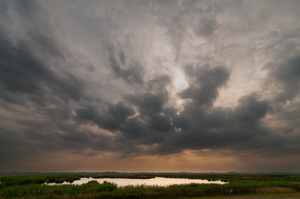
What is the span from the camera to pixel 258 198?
85.7 feet

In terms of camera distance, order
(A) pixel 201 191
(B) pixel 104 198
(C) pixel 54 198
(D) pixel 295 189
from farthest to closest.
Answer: (D) pixel 295 189 < (A) pixel 201 191 < (B) pixel 104 198 < (C) pixel 54 198

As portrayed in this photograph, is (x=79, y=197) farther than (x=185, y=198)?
No

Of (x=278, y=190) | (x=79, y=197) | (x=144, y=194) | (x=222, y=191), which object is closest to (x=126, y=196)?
(x=144, y=194)

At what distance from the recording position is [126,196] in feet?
85.4

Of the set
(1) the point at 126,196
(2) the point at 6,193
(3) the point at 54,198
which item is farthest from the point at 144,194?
(2) the point at 6,193

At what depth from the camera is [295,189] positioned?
36062 mm

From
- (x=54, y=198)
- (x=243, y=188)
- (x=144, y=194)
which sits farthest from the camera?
(x=243, y=188)

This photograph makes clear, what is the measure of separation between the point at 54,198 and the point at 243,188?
127 feet

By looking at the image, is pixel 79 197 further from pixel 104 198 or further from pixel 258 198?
pixel 258 198

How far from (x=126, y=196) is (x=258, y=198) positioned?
24.0m

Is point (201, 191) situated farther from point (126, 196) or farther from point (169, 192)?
point (126, 196)

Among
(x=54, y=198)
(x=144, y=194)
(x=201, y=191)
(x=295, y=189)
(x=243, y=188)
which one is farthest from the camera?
(x=295, y=189)

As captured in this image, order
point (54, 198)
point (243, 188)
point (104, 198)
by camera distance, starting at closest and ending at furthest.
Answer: point (54, 198), point (104, 198), point (243, 188)

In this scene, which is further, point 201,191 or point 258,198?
point 201,191
